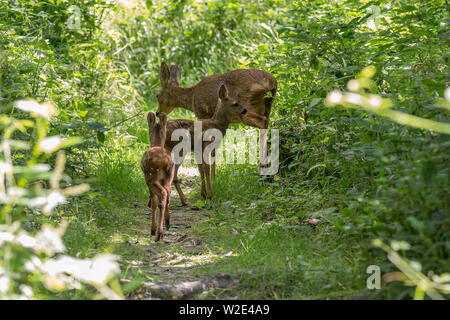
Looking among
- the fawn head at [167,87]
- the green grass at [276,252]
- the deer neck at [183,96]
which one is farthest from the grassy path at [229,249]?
the fawn head at [167,87]

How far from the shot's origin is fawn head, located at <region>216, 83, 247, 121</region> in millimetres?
7820

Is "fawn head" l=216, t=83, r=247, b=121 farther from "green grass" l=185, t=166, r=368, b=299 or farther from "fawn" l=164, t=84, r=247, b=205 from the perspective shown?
"green grass" l=185, t=166, r=368, b=299

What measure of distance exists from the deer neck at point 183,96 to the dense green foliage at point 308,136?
→ 3.09 ft

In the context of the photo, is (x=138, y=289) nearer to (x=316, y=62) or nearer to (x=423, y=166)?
(x=423, y=166)

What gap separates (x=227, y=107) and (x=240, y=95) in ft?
1.10

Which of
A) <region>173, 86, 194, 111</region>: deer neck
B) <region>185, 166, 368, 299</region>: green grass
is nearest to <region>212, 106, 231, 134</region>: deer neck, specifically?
<region>185, 166, 368, 299</region>: green grass

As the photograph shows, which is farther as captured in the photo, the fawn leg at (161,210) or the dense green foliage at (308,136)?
the fawn leg at (161,210)

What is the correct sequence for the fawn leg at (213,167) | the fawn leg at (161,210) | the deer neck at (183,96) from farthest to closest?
the deer neck at (183,96)
the fawn leg at (213,167)
the fawn leg at (161,210)

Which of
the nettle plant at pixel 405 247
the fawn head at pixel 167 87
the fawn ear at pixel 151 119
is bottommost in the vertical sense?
the nettle plant at pixel 405 247

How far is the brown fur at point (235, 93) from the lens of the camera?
7887mm

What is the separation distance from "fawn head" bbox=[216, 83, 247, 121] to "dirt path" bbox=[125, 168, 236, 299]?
4.41 feet

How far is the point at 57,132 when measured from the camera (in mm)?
6449

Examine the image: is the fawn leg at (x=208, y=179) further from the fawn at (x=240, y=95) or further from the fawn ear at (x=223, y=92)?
the fawn ear at (x=223, y=92)

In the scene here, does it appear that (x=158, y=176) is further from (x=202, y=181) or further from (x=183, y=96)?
(x=183, y=96)
